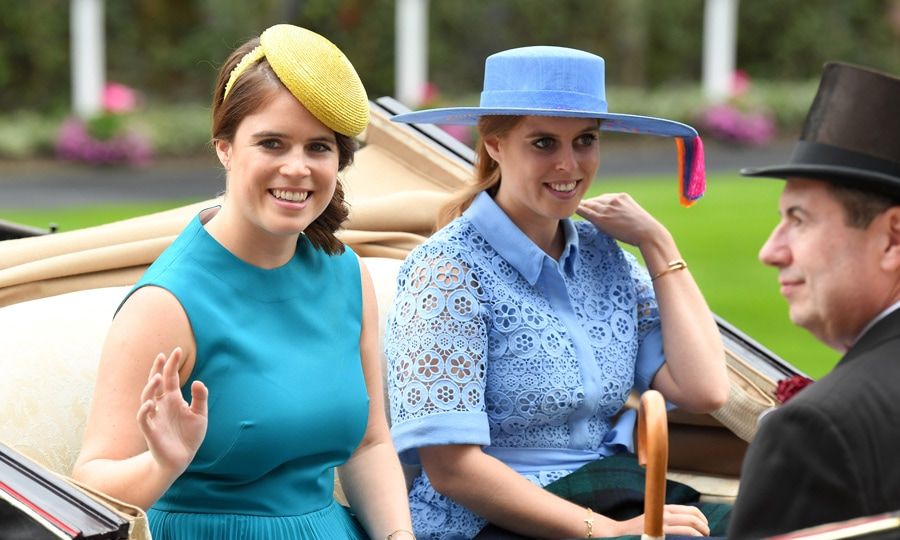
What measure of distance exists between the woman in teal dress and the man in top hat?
919 millimetres

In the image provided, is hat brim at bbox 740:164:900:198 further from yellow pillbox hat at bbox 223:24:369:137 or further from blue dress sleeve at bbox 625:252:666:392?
blue dress sleeve at bbox 625:252:666:392

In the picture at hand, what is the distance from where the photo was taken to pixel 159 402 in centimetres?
235

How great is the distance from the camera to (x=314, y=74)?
2705mm

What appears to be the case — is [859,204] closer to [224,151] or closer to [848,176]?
[848,176]

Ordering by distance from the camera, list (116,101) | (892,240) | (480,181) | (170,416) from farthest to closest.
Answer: (116,101) < (480,181) < (170,416) < (892,240)

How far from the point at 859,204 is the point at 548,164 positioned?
3.80ft

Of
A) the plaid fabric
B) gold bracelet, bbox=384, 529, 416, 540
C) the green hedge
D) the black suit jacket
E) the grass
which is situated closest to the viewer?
the black suit jacket

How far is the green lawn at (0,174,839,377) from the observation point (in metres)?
8.90

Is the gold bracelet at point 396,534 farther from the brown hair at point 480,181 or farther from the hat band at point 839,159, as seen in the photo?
the hat band at point 839,159

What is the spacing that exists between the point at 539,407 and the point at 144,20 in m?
23.9

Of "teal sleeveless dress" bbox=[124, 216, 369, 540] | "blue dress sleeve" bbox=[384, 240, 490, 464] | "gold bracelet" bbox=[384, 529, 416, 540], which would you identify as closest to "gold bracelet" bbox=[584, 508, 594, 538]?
"blue dress sleeve" bbox=[384, 240, 490, 464]

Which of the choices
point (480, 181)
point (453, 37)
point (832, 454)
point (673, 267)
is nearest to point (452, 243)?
point (480, 181)

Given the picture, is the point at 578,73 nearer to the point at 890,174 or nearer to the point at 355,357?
the point at 355,357

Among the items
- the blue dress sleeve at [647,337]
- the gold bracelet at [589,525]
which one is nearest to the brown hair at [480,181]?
the blue dress sleeve at [647,337]
